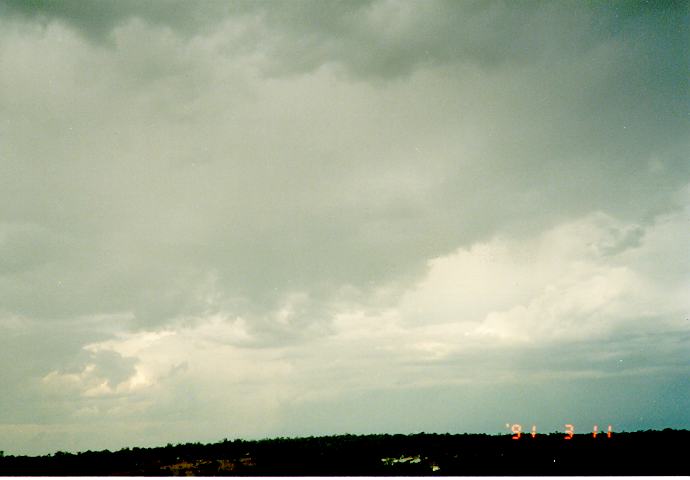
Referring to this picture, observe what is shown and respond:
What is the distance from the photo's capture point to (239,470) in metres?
40.3

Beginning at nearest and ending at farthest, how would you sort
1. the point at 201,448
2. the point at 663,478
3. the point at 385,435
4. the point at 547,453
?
the point at 663,478
the point at 547,453
the point at 201,448
the point at 385,435

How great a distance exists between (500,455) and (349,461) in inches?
465

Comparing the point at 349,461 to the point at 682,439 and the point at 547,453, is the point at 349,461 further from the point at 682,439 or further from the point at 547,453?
the point at 682,439

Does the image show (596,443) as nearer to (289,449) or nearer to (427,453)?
(427,453)

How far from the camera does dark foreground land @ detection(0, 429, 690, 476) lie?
1454 inches

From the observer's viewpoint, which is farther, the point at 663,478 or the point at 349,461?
the point at 349,461

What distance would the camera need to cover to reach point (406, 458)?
4184 cm

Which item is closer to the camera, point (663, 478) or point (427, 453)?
point (663, 478)

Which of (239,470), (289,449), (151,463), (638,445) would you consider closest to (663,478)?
(638,445)

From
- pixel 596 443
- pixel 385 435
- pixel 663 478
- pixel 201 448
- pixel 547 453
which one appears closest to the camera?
pixel 663 478

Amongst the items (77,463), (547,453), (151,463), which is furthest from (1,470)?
(547,453)

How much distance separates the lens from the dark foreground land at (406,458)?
36.9 meters

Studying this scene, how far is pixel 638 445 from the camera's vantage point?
42500mm

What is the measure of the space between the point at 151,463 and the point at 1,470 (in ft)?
42.8
